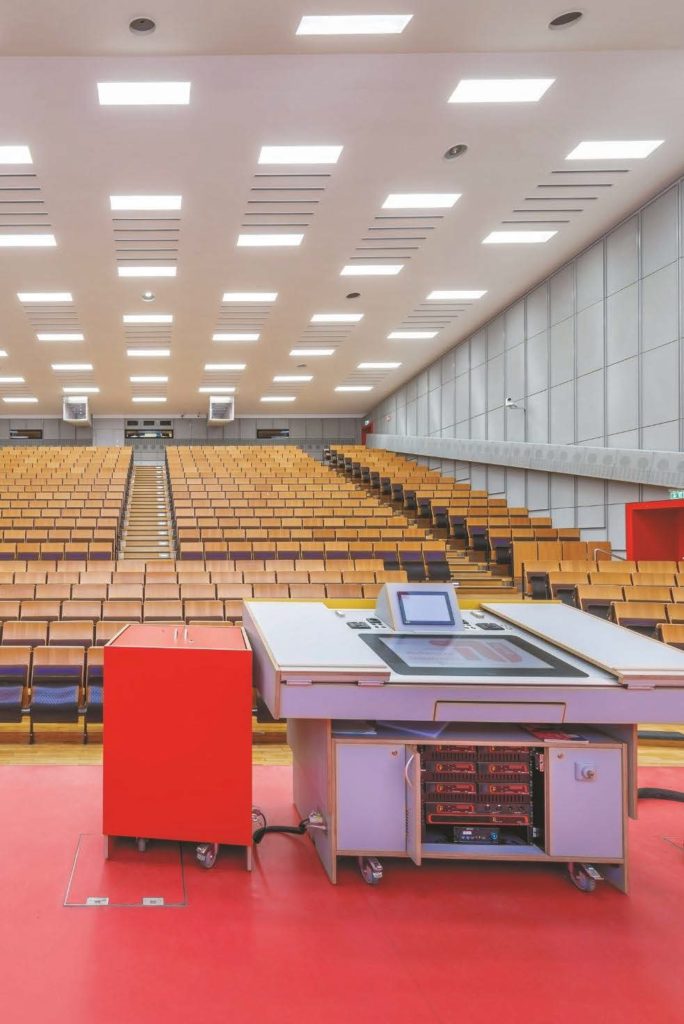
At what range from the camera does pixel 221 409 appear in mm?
15359

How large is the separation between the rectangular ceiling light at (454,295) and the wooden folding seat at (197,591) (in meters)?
5.77

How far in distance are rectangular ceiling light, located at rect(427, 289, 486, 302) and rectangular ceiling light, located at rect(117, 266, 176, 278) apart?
353 centimetres

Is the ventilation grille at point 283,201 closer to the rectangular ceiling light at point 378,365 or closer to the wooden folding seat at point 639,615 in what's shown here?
the wooden folding seat at point 639,615

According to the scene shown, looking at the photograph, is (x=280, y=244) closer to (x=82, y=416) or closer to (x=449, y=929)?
(x=449, y=929)

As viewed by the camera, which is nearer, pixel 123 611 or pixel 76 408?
pixel 123 611

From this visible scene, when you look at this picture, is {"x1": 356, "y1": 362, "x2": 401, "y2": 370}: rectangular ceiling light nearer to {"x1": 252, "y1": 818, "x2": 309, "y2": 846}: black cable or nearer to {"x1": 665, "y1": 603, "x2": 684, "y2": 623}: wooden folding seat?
{"x1": 665, "y1": 603, "x2": 684, "y2": 623}: wooden folding seat

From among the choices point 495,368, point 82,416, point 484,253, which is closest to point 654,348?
point 484,253

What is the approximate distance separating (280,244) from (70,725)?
5.51m

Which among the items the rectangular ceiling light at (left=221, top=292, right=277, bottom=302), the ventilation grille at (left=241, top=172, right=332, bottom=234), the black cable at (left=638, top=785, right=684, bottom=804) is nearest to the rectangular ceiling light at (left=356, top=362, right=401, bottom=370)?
the rectangular ceiling light at (left=221, top=292, right=277, bottom=302)

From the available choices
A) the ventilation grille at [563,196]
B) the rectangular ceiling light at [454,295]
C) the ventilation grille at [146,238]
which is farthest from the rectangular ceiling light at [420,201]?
the rectangular ceiling light at [454,295]

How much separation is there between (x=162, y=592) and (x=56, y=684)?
1372 mm

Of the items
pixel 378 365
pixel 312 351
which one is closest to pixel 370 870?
pixel 312 351

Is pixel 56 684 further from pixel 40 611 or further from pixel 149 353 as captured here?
pixel 149 353

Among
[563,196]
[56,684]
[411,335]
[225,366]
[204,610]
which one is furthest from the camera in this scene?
[225,366]
